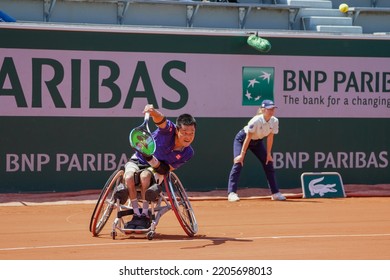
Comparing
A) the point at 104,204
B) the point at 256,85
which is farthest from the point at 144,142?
the point at 256,85

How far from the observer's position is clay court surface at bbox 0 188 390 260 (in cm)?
925

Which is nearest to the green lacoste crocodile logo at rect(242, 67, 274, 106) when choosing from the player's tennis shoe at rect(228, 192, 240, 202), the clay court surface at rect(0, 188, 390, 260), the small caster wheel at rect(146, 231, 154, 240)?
the clay court surface at rect(0, 188, 390, 260)

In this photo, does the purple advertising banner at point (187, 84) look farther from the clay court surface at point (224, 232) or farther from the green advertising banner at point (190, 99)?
the clay court surface at point (224, 232)

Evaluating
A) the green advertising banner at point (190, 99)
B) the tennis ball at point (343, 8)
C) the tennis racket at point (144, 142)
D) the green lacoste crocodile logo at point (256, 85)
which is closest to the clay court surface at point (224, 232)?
the green advertising banner at point (190, 99)

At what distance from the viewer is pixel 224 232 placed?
1121 cm

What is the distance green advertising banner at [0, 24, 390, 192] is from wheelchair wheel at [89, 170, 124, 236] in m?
4.96

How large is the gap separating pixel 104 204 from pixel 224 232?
158 cm

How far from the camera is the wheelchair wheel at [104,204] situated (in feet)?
33.5

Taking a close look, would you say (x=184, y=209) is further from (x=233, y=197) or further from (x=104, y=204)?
(x=233, y=197)

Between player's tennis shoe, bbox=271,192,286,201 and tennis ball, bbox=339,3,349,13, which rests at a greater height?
tennis ball, bbox=339,3,349,13

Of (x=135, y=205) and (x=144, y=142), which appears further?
(x=135, y=205)

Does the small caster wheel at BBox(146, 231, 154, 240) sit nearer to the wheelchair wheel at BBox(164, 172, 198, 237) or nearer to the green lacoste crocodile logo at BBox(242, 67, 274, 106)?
the wheelchair wheel at BBox(164, 172, 198, 237)

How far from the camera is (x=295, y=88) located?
1683 centimetres
